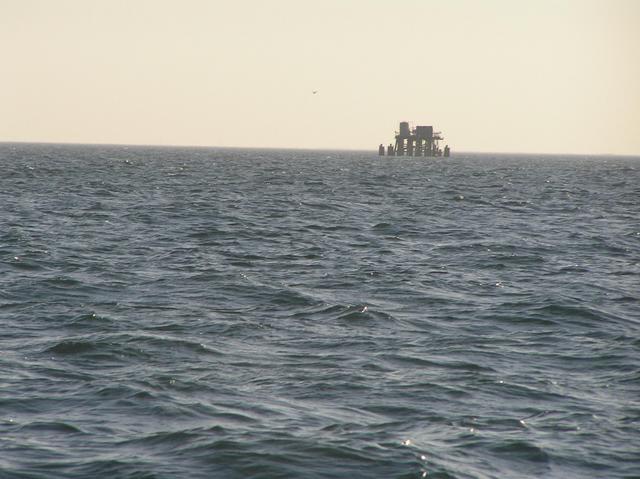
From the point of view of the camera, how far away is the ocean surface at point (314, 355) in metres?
11.6

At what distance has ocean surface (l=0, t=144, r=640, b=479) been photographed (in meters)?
11.6

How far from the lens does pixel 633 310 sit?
21.8 metres

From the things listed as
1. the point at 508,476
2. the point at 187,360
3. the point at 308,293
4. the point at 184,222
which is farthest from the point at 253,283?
the point at 184,222

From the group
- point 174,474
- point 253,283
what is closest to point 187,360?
point 174,474

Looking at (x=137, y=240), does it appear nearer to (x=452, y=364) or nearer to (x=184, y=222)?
(x=184, y=222)

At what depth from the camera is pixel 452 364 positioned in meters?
16.1

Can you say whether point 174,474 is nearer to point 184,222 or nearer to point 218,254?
point 218,254

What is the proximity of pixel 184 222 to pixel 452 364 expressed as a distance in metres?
26.4

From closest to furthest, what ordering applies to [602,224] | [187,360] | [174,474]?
[174,474] < [187,360] < [602,224]

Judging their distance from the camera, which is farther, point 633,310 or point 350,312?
point 633,310

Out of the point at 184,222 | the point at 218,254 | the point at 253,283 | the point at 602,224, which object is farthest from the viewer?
the point at 602,224

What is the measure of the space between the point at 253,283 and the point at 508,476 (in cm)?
1406

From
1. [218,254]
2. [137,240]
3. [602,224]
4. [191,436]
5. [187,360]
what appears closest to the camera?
[191,436]

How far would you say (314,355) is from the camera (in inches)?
653
